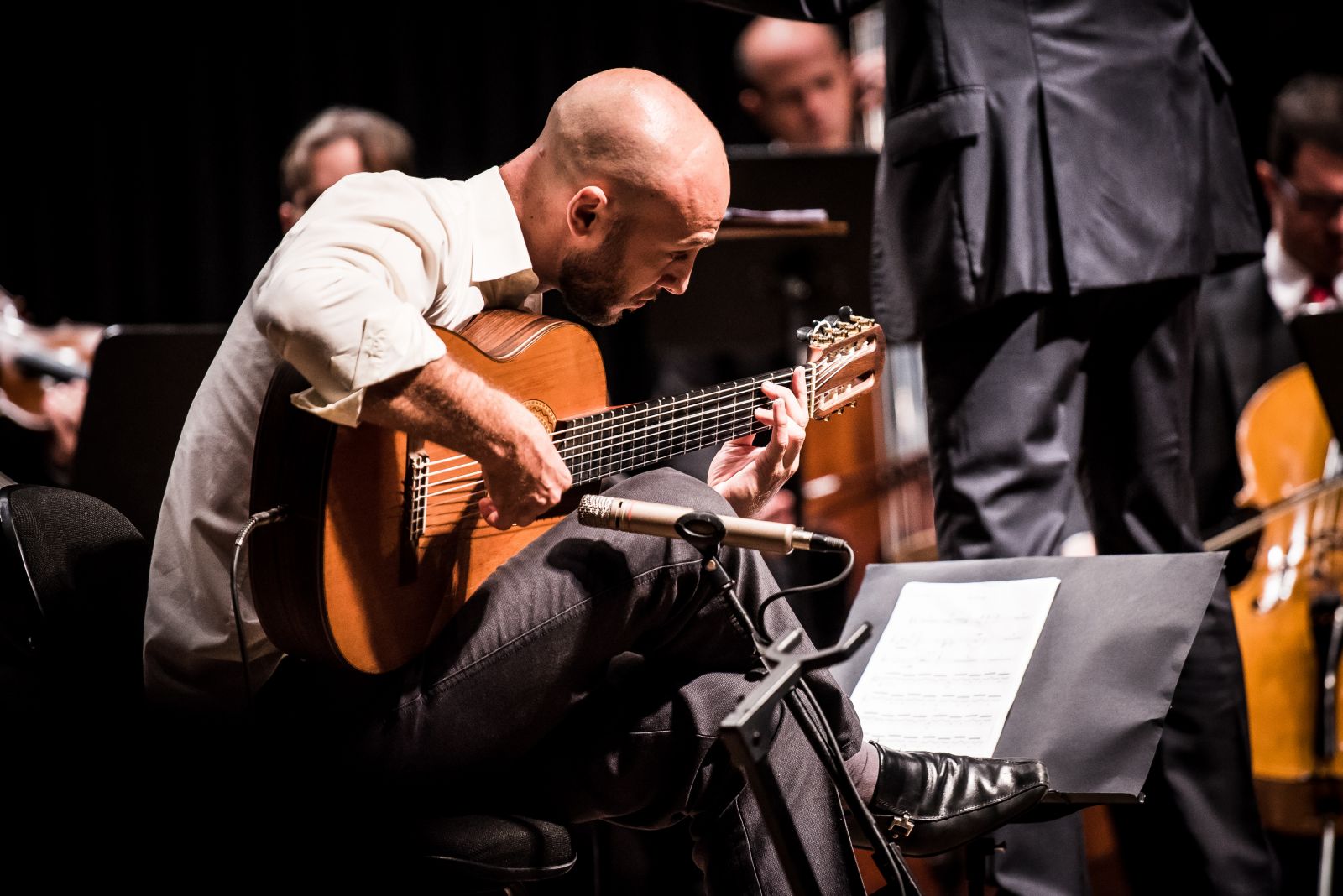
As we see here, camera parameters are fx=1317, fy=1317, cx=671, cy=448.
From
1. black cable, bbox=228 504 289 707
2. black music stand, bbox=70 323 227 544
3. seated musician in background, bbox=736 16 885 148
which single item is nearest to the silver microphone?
black cable, bbox=228 504 289 707

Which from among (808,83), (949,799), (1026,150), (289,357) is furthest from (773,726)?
(808,83)

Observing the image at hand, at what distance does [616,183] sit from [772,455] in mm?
415

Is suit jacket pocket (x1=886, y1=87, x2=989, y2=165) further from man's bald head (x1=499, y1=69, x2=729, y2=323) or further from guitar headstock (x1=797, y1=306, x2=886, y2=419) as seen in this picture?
man's bald head (x1=499, y1=69, x2=729, y2=323)

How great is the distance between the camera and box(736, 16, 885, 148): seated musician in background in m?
3.69

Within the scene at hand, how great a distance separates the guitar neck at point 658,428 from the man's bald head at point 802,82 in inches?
81.4

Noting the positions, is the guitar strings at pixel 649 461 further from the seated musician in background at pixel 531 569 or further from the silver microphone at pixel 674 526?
the silver microphone at pixel 674 526

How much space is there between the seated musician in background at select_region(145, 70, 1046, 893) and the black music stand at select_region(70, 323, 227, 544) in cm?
86

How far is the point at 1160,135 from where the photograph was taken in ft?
6.39

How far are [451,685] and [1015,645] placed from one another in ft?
2.59

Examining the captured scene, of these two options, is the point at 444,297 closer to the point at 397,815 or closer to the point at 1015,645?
the point at 397,815

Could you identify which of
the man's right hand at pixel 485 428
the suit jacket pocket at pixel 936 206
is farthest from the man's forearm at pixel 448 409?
the suit jacket pocket at pixel 936 206

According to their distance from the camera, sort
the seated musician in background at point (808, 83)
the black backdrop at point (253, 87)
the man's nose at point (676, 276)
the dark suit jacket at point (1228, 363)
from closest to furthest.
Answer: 1. the man's nose at point (676, 276)
2. the dark suit jacket at point (1228, 363)
3. the seated musician in background at point (808, 83)
4. the black backdrop at point (253, 87)

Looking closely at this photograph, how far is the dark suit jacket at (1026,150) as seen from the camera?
185 cm

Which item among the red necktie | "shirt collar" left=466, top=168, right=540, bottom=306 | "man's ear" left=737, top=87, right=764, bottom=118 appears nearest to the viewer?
"shirt collar" left=466, top=168, right=540, bottom=306
